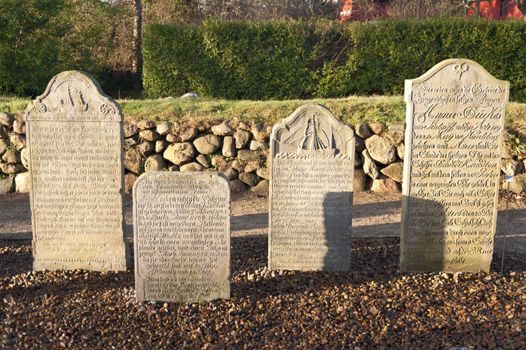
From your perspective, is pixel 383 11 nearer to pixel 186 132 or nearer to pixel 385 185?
pixel 385 185

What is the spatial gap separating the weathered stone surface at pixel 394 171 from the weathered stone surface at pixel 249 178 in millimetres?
2185

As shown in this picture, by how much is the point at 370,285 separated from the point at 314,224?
89cm

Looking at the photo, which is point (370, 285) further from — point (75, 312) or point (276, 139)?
point (75, 312)

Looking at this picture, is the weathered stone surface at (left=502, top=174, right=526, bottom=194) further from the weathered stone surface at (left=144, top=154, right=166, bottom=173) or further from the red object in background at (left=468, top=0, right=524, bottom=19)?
the red object in background at (left=468, top=0, right=524, bottom=19)

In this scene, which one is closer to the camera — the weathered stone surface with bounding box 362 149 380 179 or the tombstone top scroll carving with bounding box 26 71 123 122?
the tombstone top scroll carving with bounding box 26 71 123 122

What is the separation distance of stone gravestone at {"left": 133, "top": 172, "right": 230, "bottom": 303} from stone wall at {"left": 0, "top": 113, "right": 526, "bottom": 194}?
425 cm

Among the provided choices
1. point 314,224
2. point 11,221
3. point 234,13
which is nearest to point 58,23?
point 234,13

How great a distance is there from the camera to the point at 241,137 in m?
9.34

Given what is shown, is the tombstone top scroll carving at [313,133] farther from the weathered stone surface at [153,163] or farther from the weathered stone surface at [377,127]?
the weathered stone surface at [153,163]

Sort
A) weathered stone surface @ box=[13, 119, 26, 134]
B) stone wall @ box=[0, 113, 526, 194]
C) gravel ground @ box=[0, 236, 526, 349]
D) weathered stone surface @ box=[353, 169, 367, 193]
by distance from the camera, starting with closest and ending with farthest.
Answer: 1. gravel ground @ box=[0, 236, 526, 349]
2. weathered stone surface @ box=[353, 169, 367, 193]
3. stone wall @ box=[0, 113, 526, 194]
4. weathered stone surface @ box=[13, 119, 26, 134]

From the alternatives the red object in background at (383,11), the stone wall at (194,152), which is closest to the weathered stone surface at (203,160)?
the stone wall at (194,152)

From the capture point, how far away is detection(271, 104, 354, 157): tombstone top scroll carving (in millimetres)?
5621

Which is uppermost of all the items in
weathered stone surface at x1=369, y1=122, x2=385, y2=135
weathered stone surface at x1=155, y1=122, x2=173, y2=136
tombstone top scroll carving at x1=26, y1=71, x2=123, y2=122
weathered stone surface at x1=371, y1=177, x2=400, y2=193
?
tombstone top scroll carving at x1=26, y1=71, x2=123, y2=122

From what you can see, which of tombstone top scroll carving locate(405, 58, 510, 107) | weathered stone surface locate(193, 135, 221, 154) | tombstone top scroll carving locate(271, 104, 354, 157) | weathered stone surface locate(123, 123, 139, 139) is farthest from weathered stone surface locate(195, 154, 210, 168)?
tombstone top scroll carving locate(405, 58, 510, 107)
